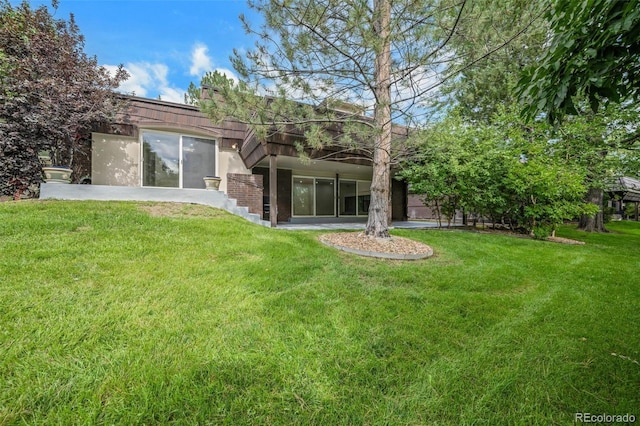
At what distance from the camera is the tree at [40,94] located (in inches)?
256

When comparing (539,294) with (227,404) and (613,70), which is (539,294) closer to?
(613,70)

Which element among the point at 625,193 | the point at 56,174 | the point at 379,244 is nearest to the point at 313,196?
the point at 379,244

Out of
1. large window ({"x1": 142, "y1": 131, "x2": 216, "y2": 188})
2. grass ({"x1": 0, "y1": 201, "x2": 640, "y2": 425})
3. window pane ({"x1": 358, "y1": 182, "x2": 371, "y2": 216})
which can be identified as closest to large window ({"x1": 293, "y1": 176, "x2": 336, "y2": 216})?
window pane ({"x1": 358, "y1": 182, "x2": 371, "y2": 216})

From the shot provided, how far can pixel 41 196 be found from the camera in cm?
649

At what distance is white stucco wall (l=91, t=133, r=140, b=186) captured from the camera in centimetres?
802

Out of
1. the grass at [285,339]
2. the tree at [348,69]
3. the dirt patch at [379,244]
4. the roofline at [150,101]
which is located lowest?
the grass at [285,339]

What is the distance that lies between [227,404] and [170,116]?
370 inches

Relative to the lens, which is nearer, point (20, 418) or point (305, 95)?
point (20, 418)

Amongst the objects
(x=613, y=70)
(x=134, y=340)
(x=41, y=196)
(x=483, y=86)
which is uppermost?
(x=483, y=86)

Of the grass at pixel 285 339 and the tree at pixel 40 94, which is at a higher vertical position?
the tree at pixel 40 94

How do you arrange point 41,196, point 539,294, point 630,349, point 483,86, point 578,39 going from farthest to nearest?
point 483,86 < point 41,196 < point 539,294 < point 630,349 < point 578,39

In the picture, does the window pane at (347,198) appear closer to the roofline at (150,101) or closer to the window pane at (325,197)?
the window pane at (325,197)

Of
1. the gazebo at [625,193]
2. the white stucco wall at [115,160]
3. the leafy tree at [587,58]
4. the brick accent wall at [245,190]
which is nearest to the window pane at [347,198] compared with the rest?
the brick accent wall at [245,190]

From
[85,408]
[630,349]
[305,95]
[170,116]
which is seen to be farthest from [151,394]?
[170,116]
